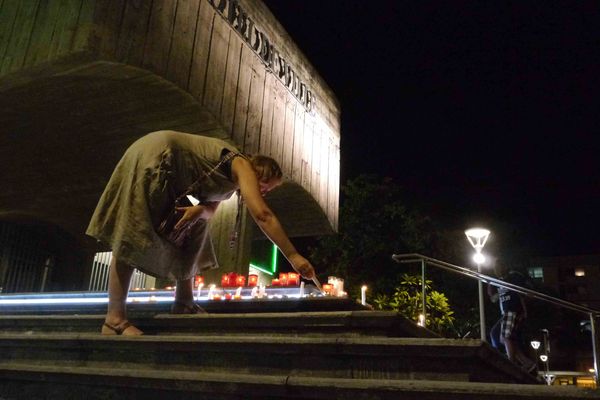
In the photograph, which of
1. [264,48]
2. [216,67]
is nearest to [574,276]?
[264,48]

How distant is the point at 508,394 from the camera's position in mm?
2150

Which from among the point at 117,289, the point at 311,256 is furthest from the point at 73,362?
the point at 311,256

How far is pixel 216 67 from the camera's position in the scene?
7629mm

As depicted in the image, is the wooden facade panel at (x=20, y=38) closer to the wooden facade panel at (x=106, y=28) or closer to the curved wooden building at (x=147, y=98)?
the curved wooden building at (x=147, y=98)

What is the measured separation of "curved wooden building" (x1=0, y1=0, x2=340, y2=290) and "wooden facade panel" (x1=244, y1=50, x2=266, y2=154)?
0.02 meters

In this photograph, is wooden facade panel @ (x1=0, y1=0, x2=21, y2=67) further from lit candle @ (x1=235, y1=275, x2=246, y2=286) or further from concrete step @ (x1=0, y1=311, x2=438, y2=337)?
lit candle @ (x1=235, y1=275, x2=246, y2=286)

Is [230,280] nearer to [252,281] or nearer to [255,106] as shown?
[252,281]

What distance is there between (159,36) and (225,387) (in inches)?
202

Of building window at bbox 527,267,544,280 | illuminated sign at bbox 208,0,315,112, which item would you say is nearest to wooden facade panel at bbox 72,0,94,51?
illuminated sign at bbox 208,0,315,112

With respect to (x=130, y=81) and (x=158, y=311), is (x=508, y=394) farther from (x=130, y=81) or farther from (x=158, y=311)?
(x=130, y=81)

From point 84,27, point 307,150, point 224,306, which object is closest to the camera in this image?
point 224,306

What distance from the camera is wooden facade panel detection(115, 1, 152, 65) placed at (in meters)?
5.97

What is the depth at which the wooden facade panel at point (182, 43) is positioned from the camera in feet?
21.9

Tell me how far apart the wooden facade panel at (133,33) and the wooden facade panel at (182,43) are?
1.63 feet
